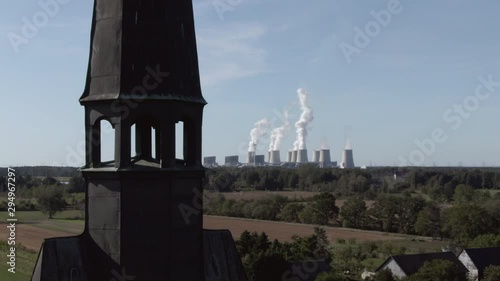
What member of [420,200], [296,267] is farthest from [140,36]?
[420,200]

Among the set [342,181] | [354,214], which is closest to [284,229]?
[354,214]

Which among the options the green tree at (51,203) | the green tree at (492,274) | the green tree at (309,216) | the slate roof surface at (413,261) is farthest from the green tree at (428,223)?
the green tree at (51,203)

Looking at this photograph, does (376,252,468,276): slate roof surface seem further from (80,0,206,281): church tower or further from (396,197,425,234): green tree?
(80,0,206,281): church tower

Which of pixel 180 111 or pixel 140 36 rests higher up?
pixel 140 36

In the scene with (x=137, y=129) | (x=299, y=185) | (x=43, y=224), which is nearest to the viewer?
(x=137, y=129)

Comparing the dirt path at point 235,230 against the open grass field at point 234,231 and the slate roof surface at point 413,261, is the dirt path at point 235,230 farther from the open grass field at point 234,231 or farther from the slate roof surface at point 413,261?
the slate roof surface at point 413,261

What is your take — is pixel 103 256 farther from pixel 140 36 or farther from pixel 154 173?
pixel 140 36
